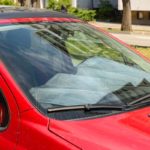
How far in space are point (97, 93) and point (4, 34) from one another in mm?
748

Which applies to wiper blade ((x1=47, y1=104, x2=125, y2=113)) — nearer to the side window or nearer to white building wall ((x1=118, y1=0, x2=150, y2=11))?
the side window

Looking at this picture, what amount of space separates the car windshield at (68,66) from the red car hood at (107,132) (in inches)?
8.4

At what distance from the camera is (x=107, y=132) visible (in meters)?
2.63

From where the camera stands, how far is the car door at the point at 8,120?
2.80 meters

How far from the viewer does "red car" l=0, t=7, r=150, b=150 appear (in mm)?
2640

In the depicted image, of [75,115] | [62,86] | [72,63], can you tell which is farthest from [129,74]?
[75,115]

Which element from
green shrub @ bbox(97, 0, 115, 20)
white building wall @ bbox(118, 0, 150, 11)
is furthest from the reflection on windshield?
green shrub @ bbox(97, 0, 115, 20)

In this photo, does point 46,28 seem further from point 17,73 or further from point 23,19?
point 17,73

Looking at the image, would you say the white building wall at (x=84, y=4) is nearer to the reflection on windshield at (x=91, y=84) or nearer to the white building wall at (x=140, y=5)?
the white building wall at (x=140, y=5)

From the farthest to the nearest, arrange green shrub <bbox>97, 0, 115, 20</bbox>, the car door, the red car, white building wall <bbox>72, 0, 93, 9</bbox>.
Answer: white building wall <bbox>72, 0, 93, 9</bbox>
green shrub <bbox>97, 0, 115, 20</bbox>
the car door
the red car

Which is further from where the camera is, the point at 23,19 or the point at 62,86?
the point at 23,19

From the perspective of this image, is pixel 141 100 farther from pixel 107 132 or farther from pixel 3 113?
pixel 3 113

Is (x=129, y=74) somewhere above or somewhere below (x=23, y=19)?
below

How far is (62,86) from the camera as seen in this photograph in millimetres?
3152
